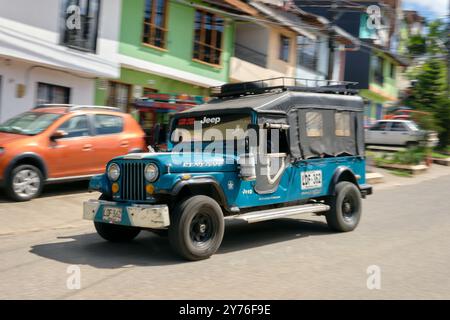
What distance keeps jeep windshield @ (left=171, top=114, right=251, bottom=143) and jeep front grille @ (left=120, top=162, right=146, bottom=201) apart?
1490 millimetres

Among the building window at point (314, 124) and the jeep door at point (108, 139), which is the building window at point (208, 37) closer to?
the jeep door at point (108, 139)

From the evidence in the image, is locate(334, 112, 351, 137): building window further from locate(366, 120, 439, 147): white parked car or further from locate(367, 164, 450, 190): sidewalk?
locate(366, 120, 439, 147): white parked car

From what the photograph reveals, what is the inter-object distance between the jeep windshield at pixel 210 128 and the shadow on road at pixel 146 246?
1547 millimetres

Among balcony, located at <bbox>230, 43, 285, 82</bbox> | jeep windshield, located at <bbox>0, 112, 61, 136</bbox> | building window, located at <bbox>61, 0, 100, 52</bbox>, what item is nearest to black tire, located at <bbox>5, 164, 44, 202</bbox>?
jeep windshield, located at <bbox>0, 112, 61, 136</bbox>

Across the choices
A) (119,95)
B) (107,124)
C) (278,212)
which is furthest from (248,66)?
(278,212)

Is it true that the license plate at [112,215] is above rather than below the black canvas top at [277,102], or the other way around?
below

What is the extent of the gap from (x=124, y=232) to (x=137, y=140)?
4.69m

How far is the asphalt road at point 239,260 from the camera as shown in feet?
17.6

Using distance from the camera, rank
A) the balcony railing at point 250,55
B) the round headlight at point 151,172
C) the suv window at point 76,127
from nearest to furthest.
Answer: the round headlight at point 151,172
the suv window at point 76,127
the balcony railing at point 250,55

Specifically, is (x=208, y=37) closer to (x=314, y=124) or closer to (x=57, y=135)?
(x=57, y=135)

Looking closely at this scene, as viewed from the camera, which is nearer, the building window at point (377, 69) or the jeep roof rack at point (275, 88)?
the jeep roof rack at point (275, 88)

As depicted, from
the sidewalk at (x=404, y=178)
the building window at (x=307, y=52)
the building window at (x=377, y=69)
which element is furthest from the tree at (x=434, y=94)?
the building window at (x=307, y=52)

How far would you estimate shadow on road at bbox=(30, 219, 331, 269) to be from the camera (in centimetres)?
654

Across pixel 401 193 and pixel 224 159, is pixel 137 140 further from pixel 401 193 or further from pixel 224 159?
pixel 401 193
